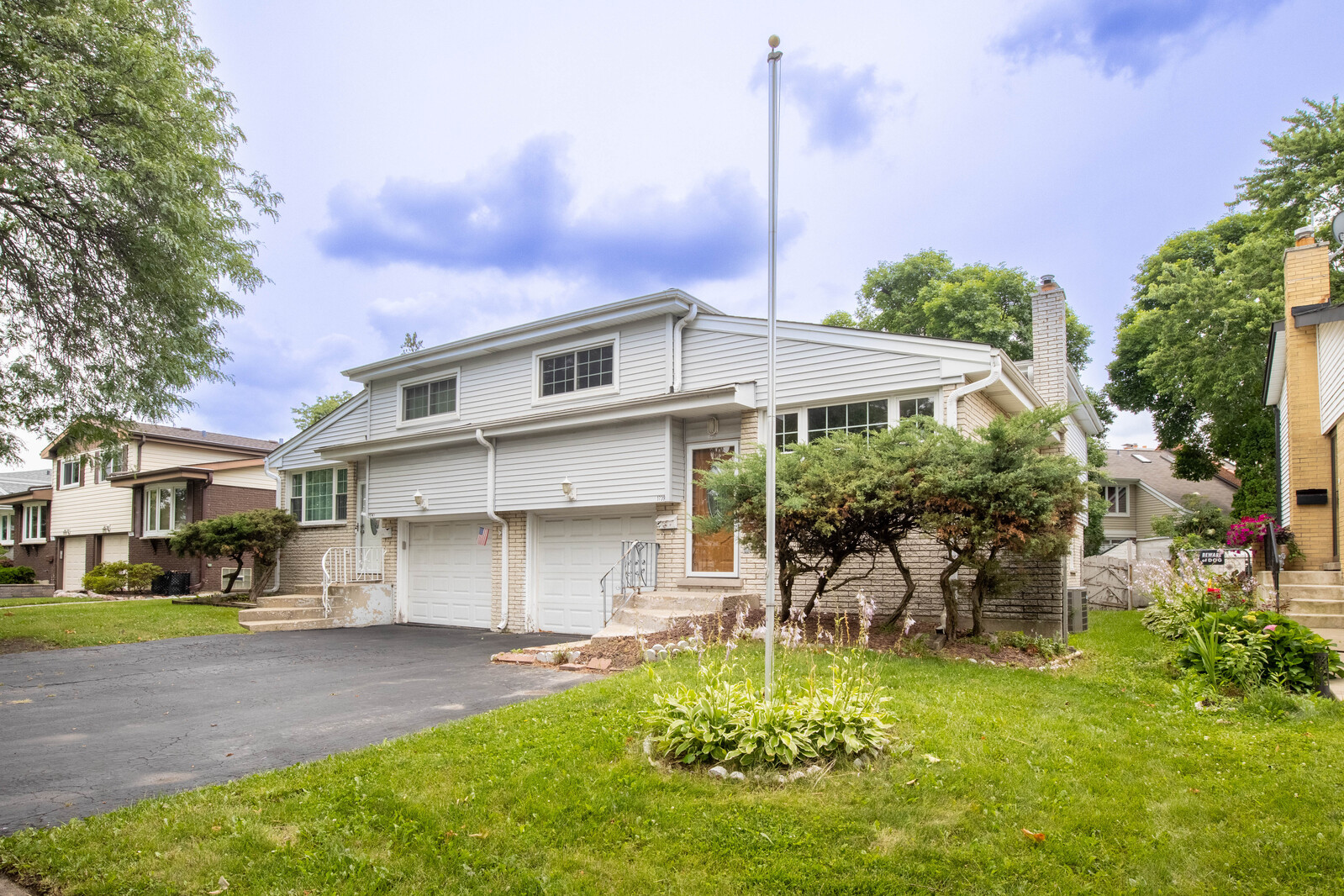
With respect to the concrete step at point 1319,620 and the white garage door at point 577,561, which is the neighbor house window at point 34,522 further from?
the concrete step at point 1319,620

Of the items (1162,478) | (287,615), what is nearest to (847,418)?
(287,615)

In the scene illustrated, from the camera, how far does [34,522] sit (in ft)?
98.7

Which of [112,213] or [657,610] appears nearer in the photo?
[112,213]

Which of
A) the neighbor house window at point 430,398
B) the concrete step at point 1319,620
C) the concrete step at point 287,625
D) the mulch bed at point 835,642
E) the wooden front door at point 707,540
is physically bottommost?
the concrete step at point 287,625

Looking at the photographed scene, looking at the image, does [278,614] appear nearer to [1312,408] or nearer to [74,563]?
[1312,408]

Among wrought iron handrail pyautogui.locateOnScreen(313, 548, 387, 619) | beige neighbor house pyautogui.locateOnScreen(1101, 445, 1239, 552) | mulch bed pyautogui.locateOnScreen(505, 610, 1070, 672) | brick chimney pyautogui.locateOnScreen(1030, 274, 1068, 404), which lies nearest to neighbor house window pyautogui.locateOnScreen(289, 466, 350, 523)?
wrought iron handrail pyautogui.locateOnScreen(313, 548, 387, 619)

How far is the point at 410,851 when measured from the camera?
139 inches

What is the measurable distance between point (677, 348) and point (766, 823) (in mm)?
9676

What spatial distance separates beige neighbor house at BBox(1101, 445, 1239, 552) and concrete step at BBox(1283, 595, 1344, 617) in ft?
73.8

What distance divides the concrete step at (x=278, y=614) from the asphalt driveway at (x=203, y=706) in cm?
239

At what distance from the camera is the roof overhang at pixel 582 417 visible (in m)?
11.3

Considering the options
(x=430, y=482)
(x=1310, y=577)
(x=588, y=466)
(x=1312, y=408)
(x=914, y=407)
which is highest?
(x=1312, y=408)

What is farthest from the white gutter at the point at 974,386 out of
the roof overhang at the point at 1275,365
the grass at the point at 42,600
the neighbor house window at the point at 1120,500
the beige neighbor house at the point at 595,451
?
the neighbor house window at the point at 1120,500

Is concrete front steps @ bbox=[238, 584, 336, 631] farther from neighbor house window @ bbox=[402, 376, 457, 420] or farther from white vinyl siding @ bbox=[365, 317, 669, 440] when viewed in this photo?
neighbor house window @ bbox=[402, 376, 457, 420]
